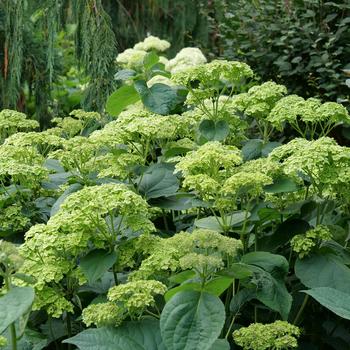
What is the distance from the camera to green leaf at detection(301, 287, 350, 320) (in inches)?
63.6

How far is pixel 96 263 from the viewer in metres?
1.80

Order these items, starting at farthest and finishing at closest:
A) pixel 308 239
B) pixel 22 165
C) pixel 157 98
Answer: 1. pixel 157 98
2. pixel 22 165
3. pixel 308 239

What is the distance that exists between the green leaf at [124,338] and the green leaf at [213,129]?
0.80 meters

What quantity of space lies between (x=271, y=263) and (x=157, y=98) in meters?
0.95

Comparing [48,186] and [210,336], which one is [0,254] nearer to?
[210,336]

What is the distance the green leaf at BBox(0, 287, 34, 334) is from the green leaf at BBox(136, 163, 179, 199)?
784 millimetres

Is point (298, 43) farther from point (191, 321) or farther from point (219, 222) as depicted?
point (191, 321)

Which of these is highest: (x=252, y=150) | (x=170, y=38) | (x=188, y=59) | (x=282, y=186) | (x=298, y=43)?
(x=282, y=186)

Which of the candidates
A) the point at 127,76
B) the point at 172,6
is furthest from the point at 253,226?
the point at 172,6

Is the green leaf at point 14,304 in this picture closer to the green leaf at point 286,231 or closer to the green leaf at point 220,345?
the green leaf at point 220,345

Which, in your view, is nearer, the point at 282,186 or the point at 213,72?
the point at 282,186

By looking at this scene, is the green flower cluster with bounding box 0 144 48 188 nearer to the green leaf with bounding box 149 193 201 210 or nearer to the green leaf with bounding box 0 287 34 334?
the green leaf with bounding box 149 193 201 210

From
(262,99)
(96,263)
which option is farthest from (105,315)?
(262,99)

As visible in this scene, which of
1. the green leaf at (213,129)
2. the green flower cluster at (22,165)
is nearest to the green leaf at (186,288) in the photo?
the green flower cluster at (22,165)
